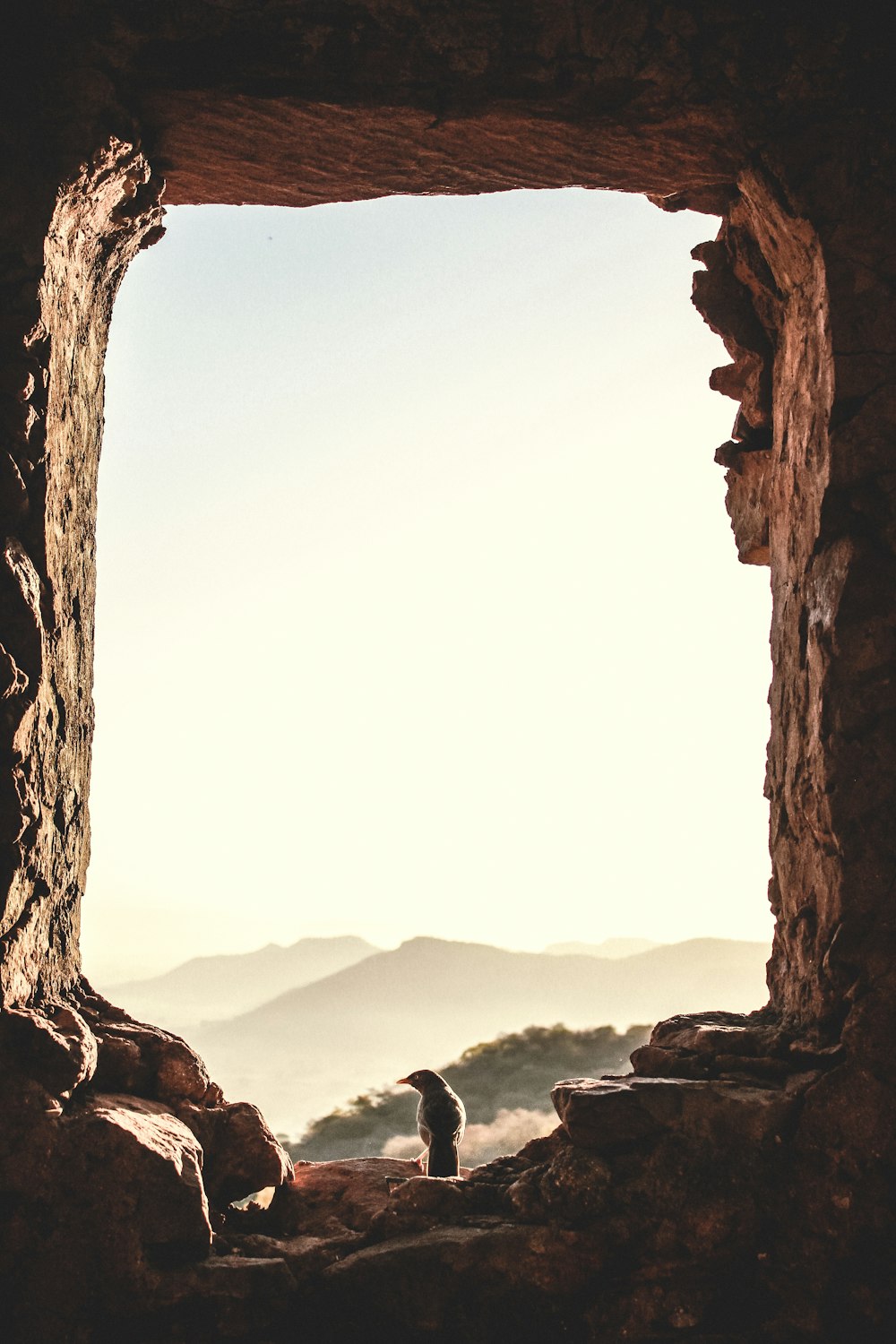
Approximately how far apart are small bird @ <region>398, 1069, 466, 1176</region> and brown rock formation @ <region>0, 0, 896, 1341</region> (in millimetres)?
452

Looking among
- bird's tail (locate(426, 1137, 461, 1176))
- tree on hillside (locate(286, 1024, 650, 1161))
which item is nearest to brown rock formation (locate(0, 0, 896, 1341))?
bird's tail (locate(426, 1137, 461, 1176))

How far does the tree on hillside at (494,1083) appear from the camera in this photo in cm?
597

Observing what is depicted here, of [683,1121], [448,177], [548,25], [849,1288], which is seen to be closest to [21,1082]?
[683,1121]

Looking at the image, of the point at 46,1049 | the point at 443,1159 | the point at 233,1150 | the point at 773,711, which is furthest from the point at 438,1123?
the point at 773,711

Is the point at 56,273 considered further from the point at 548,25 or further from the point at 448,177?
the point at 548,25

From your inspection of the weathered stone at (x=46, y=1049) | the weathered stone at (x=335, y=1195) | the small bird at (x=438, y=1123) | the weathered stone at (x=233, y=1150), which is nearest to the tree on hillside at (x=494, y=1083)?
the small bird at (x=438, y=1123)

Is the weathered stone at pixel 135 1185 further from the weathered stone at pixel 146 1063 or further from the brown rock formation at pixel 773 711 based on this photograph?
the weathered stone at pixel 146 1063

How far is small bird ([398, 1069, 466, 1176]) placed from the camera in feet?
12.8

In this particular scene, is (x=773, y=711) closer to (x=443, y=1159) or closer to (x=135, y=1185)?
(x=443, y=1159)

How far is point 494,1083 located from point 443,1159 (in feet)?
9.96

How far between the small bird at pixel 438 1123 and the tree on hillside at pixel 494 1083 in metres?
1.34

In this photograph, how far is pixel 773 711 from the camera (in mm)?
3932

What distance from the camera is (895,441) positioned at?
334 centimetres

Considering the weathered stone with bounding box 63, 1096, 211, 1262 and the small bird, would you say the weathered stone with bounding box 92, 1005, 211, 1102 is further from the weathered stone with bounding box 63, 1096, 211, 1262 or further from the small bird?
the small bird
